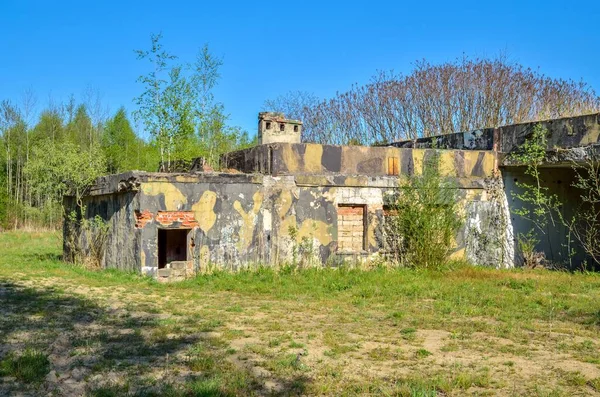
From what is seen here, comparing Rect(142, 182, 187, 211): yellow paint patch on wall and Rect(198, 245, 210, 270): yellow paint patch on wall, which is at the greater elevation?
Rect(142, 182, 187, 211): yellow paint patch on wall

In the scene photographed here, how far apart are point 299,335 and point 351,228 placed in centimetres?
657

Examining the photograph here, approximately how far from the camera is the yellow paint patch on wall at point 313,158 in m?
13.0

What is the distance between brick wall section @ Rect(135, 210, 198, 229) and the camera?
1170cm

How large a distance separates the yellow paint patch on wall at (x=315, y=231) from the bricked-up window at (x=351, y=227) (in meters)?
0.40

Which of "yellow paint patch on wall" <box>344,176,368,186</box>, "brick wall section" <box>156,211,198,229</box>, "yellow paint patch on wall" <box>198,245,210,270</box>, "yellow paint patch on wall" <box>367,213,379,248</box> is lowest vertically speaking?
"yellow paint patch on wall" <box>198,245,210,270</box>

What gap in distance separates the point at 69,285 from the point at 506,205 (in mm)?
9982

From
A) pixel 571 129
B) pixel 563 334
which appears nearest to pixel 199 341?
pixel 563 334

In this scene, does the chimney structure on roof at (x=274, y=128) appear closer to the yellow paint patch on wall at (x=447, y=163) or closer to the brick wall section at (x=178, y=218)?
the brick wall section at (x=178, y=218)

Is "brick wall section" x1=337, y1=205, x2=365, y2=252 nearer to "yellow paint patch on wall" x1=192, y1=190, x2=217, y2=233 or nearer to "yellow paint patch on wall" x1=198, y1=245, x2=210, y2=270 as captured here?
"yellow paint patch on wall" x1=192, y1=190, x2=217, y2=233

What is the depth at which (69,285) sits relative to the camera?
10.7 metres

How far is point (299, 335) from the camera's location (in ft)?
23.0

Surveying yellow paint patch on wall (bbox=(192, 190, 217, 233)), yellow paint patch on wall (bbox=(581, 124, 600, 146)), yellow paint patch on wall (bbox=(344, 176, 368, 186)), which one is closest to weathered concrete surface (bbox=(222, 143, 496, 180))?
yellow paint patch on wall (bbox=(344, 176, 368, 186))

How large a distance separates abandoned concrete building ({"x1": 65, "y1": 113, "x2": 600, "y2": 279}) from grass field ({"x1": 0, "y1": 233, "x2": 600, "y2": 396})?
878 mm

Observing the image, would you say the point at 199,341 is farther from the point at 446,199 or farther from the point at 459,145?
the point at 459,145
